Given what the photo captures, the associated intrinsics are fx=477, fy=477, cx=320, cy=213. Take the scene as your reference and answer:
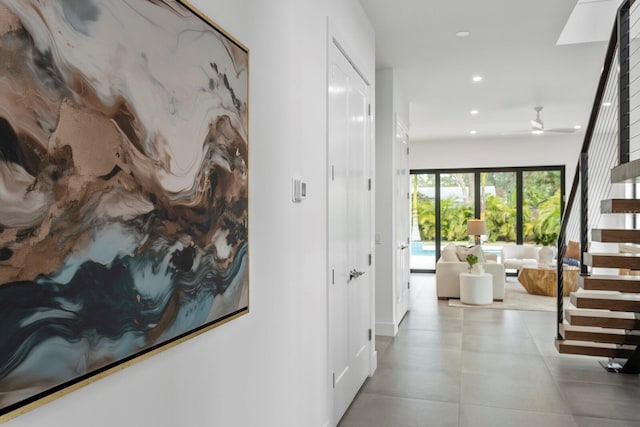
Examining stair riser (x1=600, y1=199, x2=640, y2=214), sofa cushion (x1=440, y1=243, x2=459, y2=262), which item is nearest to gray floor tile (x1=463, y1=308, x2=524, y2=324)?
sofa cushion (x1=440, y1=243, x2=459, y2=262)

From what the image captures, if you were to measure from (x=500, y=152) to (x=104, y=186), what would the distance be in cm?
1034

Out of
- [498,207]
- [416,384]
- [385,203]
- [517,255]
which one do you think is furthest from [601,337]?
[498,207]

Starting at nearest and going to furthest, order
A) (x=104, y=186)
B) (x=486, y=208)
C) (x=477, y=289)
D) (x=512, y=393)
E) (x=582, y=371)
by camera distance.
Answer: (x=104, y=186) → (x=512, y=393) → (x=582, y=371) → (x=477, y=289) → (x=486, y=208)

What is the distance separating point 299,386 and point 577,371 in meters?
2.94

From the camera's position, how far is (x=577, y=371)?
13.2 ft

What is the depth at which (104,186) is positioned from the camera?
3.27 feet

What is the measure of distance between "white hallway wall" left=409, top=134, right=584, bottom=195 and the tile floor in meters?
5.54

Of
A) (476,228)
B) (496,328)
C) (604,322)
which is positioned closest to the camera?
(604,322)

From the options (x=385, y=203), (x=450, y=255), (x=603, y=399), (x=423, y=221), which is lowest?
(x=603, y=399)

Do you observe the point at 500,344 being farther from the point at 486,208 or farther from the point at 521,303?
the point at 486,208

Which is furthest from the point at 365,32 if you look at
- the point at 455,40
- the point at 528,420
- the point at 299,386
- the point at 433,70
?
the point at 528,420

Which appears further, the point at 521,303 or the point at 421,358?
the point at 521,303

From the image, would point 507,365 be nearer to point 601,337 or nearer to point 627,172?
point 601,337

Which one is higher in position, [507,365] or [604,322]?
[604,322]
